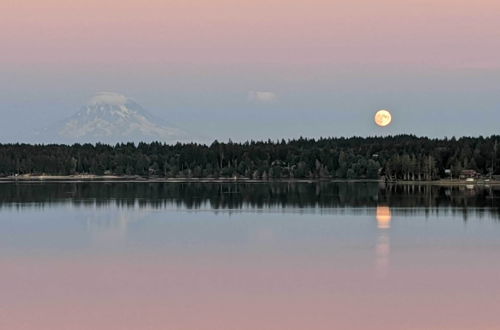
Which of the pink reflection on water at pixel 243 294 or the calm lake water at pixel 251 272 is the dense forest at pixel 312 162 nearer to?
the calm lake water at pixel 251 272

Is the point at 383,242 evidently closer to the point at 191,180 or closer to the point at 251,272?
the point at 251,272

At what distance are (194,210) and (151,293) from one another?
38317 millimetres

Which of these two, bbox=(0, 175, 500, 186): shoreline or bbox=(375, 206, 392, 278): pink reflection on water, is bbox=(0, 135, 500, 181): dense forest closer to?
bbox=(0, 175, 500, 186): shoreline

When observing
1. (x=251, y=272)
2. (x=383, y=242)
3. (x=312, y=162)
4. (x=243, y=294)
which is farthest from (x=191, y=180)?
(x=243, y=294)

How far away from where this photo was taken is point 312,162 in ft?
585

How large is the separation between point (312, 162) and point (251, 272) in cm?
14909

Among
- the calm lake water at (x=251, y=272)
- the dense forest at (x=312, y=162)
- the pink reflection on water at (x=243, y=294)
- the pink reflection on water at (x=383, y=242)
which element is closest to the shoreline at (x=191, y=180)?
the dense forest at (x=312, y=162)

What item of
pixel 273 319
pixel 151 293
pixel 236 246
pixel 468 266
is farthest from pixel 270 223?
pixel 273 319

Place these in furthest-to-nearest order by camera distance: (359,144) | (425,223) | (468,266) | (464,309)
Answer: (359,144) → (425,223) → (468,266) → (464,309)

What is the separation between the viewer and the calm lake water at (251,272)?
873 inches

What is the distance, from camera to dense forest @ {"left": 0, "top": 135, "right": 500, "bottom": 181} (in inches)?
5615

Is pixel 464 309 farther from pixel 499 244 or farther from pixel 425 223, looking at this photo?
pixel 425 223

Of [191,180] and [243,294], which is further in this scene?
[191,180]

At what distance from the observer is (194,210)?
6369cm
